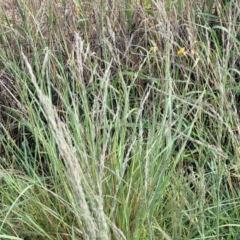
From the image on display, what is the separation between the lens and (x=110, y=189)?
1.52 m

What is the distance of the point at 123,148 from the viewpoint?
5.28 ft

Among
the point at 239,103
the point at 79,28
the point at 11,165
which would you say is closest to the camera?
the point at 11,165

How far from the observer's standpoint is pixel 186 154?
75.6 inches

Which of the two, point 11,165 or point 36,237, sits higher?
point 11,165

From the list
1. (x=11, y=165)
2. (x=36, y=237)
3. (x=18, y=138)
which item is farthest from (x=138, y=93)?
(x=36, y=237)

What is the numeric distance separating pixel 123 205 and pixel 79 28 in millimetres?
1250

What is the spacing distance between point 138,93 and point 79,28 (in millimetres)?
527

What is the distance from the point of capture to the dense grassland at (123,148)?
4.13ft

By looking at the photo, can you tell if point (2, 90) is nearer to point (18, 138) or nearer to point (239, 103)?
point (18, 138)

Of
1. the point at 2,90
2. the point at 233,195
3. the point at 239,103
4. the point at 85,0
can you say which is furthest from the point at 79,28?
the point at 233,195

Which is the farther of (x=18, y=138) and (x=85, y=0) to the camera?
(x=85, y=0)

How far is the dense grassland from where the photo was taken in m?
1.26

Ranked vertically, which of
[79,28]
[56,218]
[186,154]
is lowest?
[186,154]

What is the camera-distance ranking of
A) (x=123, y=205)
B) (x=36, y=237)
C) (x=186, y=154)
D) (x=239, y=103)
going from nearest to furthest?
(x=123, y=205) → (x=36, y=237) → (x=186, y=154) → (x=239, y=103)
